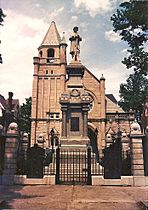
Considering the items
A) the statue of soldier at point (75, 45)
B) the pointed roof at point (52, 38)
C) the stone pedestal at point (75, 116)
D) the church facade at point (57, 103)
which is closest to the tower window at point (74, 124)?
the stone pedestal at point (75, 116)

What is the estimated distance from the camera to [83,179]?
12.7 metres

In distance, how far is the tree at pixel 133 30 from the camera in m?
11.6

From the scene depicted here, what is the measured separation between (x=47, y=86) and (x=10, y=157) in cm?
2757

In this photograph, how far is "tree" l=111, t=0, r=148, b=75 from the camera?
11555mm

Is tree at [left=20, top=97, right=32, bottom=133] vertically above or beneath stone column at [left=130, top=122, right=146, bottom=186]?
above

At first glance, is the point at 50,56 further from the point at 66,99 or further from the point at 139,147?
the point at 139,147

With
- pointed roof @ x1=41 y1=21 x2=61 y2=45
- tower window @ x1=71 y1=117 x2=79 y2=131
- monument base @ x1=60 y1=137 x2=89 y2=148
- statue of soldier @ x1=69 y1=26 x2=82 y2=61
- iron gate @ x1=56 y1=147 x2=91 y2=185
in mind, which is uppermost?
pointed roof @ x1=41 y1=21 x2=61 y2=45

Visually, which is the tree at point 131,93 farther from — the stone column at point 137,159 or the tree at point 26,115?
the stone column at point 137,159

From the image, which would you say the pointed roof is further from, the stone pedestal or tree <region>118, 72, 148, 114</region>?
the stone pedestal

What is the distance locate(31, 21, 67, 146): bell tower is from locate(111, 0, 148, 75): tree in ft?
80.0

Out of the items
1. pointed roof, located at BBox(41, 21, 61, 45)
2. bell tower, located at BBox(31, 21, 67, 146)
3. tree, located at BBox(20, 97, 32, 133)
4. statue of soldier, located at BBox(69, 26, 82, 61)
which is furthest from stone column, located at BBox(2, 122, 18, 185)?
tree, located at BBox(20, 97, 32, 133)

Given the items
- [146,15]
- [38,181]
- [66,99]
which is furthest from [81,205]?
[66,99]

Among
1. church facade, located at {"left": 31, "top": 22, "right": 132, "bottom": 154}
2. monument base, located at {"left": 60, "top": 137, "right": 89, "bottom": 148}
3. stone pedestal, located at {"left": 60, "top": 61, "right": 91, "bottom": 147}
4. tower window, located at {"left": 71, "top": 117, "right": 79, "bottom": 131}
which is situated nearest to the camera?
monument base, located at {"left": 60, "top": 137, "right": 89, "bottom": 148}

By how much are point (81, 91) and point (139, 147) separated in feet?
26.7
